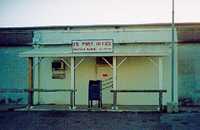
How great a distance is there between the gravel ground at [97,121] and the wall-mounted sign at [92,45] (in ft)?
12.3

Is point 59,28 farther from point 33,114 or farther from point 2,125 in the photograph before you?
point 2,125

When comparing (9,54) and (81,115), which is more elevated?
(9,54)

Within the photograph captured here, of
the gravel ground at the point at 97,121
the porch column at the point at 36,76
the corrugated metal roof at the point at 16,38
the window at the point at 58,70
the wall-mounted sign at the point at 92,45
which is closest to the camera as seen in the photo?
the gravel ground at the point at 97,121

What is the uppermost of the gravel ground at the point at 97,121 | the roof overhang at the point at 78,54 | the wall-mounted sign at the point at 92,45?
the wall-mounted sign at the point at 92,45

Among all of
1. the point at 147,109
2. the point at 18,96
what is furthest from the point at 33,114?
the point at 18,96

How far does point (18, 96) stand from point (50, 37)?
442 centimetres

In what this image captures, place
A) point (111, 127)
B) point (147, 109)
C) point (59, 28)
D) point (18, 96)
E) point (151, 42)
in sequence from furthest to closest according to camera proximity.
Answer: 1. point (59, 28)
2. point (18, 96)
3. point (151, 42)
4. point (147, 109)
5. point (111, 127)

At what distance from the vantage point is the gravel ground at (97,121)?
1514 centimetres

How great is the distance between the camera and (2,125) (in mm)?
15828

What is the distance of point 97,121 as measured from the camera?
16875 mm

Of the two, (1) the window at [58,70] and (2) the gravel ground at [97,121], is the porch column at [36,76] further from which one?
(2) the gravel ground at [97,121]

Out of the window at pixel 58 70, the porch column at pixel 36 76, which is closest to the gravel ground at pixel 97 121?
the porch column at pixel 36 76

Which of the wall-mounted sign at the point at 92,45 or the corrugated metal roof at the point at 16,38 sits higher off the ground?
the corrugated metal roof at the point at 16,38

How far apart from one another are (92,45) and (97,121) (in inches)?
252
